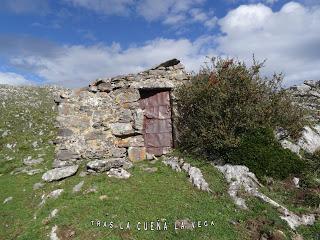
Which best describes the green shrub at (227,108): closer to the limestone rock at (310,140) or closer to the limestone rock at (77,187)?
the limestone rock at (310,140)

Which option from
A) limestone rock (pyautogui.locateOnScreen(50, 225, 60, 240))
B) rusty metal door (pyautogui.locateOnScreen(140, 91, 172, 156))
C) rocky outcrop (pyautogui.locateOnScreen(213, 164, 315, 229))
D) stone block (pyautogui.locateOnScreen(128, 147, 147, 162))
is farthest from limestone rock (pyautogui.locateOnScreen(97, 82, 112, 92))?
limestone rock (pyautogui.locateOnScreen(50, 225, 60, 240))

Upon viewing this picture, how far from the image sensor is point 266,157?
43.5ft

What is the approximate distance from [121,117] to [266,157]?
→ 20.8 ft

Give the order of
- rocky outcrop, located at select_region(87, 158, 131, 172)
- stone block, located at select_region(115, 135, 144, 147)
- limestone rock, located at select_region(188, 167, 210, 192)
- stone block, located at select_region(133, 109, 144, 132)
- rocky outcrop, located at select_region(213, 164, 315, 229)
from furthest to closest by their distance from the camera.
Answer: stone block, located at select_region(133, 109, 144, 132)
stone block, located at select_region(115, 135, 144, 147)
rocky outcrop, located at select_region(87, 158, 131, 172)
limestone rock, located at select_region(188, 167, 210, 192)
rocky outcrop, located at select_region(213, 164, 315, 229)

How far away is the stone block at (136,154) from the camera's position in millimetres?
15719

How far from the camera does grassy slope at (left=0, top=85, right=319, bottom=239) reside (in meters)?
10.3

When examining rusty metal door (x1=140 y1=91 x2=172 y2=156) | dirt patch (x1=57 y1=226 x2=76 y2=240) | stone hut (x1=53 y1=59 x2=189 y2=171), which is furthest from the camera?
rusty metal door (x1=140 y1=91 x2=172 y2=156)

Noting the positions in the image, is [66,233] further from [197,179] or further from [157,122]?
[157,122]

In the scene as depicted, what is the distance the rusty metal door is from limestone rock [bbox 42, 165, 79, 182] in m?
3.63

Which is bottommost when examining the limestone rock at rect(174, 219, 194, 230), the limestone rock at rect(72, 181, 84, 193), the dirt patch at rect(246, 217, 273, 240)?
the dirt patch at rect(246, 217, 273, 240)

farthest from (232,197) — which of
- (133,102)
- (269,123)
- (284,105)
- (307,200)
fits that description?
(133,102)

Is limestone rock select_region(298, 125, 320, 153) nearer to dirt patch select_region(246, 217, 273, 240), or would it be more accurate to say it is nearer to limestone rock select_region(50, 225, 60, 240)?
dirt patch select_region(246, 217, 273, 240)

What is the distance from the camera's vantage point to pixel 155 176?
45.0ft

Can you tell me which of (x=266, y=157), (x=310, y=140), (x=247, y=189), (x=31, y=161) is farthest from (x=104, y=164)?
(x=310, y=140)
